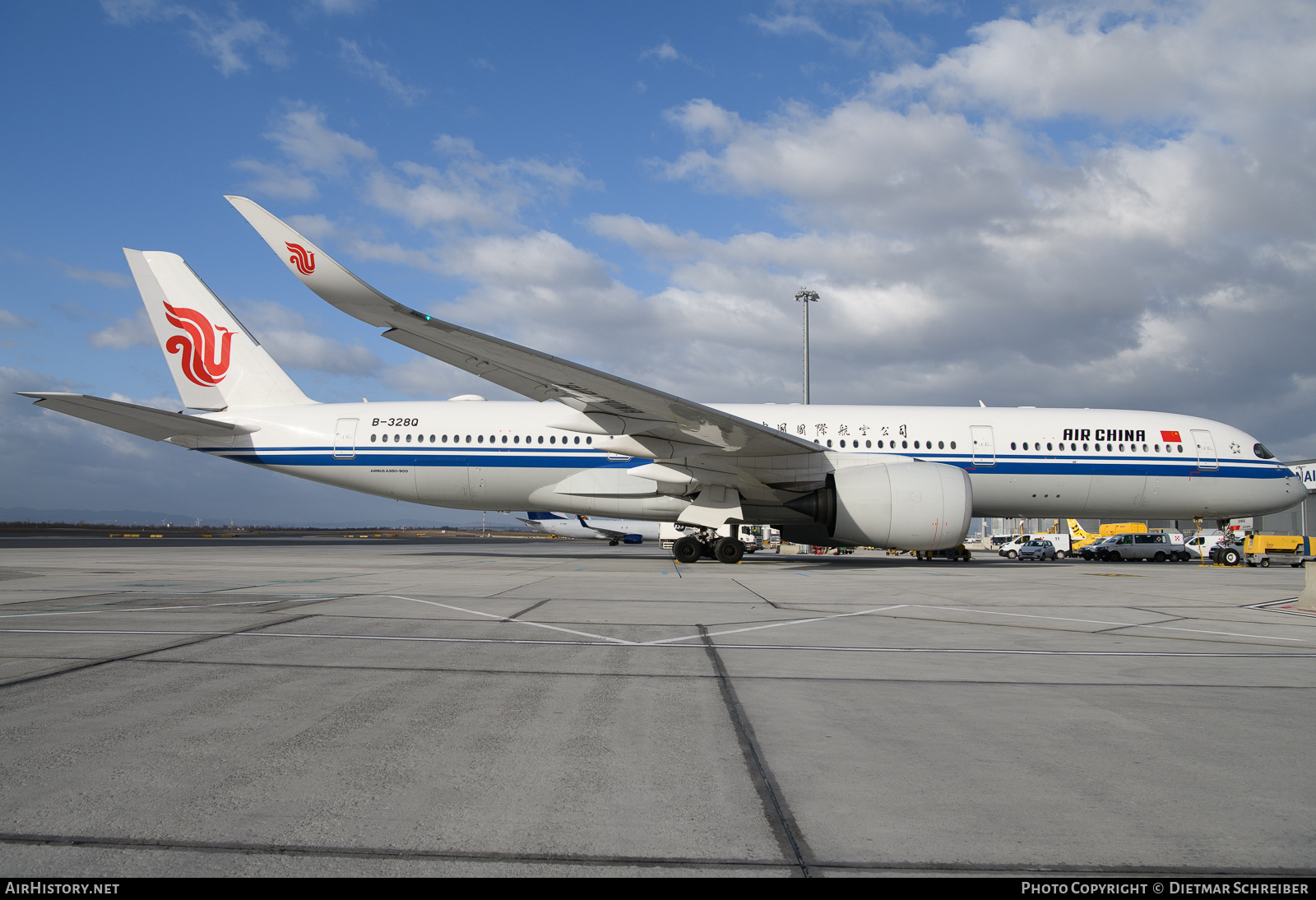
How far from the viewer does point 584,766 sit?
9.20 ft

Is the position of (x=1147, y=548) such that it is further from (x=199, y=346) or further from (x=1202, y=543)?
(x=199, y=346)

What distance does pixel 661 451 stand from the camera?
50.9 feet

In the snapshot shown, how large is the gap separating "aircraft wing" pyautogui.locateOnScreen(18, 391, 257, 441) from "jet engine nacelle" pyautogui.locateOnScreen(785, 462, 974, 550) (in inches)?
568

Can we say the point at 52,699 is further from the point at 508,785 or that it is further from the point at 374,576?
the point at 374,576

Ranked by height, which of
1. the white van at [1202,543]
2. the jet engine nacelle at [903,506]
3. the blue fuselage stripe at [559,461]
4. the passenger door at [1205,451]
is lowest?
the white van at [1202,543]

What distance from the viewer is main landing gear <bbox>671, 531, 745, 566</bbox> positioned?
1694 centimetres

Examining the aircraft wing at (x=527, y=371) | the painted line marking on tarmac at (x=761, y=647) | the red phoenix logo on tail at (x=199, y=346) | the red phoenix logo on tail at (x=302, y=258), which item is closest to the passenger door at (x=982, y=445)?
the aircraft wing at (x=527, y=371)

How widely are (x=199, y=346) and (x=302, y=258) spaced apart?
1097cm

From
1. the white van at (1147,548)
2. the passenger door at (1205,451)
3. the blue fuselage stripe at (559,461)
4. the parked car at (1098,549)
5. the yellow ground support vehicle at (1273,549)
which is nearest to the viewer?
the blue fuselage stripe at (559,461)

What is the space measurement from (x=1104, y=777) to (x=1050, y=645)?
11.1ft

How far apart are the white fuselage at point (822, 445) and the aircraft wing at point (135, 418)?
0.40m

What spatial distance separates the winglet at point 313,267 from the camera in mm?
10000

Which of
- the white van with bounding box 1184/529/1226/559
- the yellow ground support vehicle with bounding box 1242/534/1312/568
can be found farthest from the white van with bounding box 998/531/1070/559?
the yellow ground support vehicle with bounding box 1242/534/1312/568

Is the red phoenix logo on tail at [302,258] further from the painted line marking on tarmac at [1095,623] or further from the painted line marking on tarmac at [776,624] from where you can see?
the painted line marking on tarmac at [1095,623]
